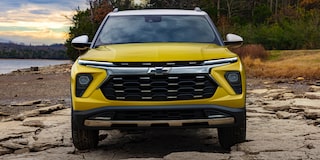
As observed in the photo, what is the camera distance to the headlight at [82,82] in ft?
18.9

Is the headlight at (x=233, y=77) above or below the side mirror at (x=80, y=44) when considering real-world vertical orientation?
below

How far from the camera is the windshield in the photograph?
702cm

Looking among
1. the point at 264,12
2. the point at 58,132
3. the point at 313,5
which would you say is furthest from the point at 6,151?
the point at 313,5

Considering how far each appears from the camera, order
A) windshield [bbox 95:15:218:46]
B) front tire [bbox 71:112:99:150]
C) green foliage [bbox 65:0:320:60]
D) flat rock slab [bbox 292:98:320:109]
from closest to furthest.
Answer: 1. front tire [bbox 71:112:99:150]
2. windshield [bbox 95:15:218:46]
3. flat rock slab [bbox 292:98:320:109]
4. green foliage [bbox 65:0:320:60]

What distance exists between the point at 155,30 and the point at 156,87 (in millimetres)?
1727

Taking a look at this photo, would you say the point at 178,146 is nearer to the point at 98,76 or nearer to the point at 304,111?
the point at 98,76

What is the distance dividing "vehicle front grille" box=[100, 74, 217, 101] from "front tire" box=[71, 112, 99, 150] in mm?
746

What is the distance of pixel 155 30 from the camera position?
7.20 metres

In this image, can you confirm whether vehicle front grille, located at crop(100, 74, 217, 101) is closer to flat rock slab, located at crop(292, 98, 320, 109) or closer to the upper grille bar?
the upper grille bar

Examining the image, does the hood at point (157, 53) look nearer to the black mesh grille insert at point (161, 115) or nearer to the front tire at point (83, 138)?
the black mesh grille insert at point (161, 115)

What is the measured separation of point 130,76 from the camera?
564 centimetres

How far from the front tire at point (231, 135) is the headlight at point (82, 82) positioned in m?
1.76

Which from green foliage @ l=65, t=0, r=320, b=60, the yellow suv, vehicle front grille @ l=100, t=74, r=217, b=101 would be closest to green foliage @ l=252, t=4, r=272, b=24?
green foliage @ l=65, t=0, r=320, b=60

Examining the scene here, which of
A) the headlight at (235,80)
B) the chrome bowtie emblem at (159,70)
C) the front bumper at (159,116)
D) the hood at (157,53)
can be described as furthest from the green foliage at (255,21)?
the chrome bowtie emblem at (159,70)
